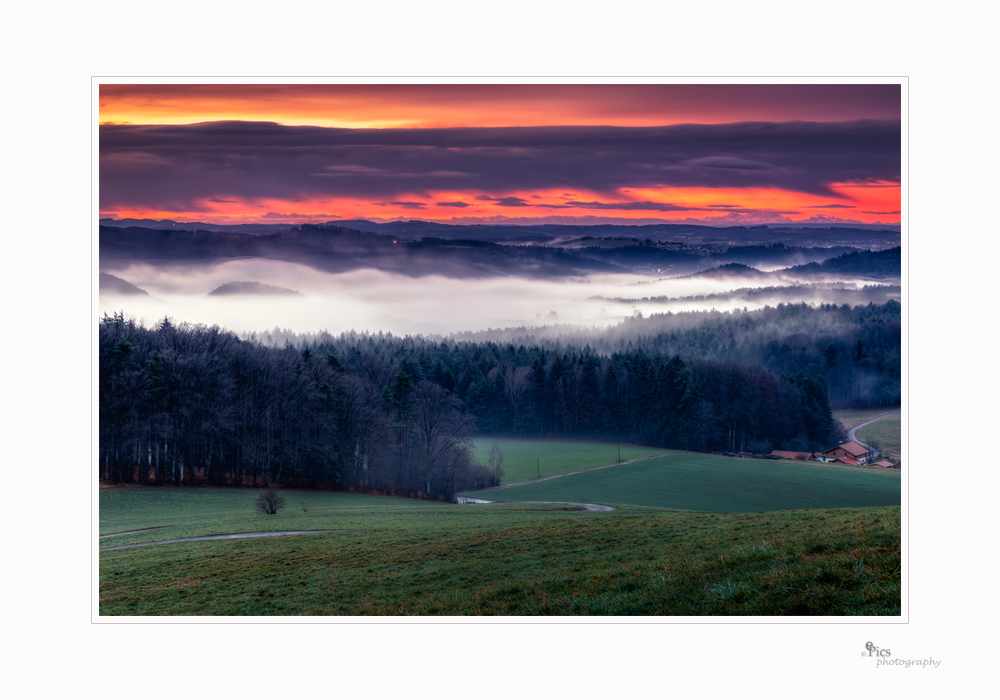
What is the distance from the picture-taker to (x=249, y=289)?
20.5m

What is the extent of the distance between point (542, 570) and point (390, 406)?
21700 mm

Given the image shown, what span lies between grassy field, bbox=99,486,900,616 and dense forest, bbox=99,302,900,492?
617 cm

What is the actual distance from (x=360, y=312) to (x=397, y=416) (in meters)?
13.4

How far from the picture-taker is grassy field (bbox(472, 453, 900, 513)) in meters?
24.7

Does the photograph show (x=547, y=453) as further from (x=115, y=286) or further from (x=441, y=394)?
(x=115, y=286)

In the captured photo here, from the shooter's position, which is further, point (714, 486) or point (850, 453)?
point (714, 486)

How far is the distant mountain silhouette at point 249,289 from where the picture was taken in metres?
20.1

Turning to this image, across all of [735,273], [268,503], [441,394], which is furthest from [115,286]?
[735,273]
